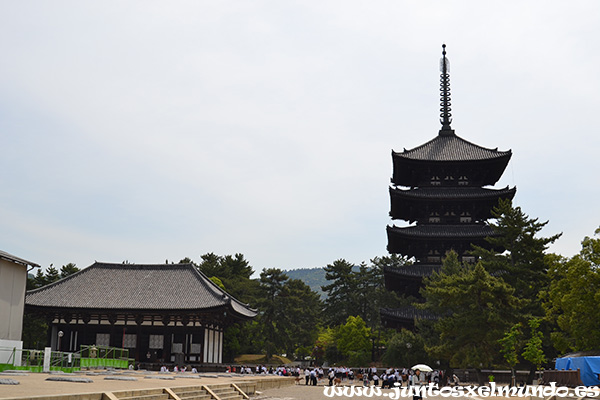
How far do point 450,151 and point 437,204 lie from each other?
5.67 metres

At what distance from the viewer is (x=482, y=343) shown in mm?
33719

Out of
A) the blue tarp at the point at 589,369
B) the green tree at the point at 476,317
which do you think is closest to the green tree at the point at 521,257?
the green tree at the point at 476,317

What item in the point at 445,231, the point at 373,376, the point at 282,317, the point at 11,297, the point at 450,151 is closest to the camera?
the point at 11,297

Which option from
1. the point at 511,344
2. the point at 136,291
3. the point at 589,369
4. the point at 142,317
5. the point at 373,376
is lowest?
the point at 373,376

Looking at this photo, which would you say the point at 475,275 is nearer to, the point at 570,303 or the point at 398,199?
the point at 570,303

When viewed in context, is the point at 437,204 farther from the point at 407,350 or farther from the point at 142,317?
the point at 142,317

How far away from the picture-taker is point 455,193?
1852 inches

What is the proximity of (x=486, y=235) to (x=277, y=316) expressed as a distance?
3889 centimetres

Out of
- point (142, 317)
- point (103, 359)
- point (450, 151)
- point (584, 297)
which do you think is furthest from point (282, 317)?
point (584, 297)

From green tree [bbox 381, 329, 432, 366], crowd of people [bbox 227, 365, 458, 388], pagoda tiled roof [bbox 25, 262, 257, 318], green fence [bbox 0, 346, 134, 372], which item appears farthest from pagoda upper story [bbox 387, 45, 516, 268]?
green fence [bbox 0, 346, 134, 372]

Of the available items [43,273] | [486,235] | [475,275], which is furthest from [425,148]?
[43,273]

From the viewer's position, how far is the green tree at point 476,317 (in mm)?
33250

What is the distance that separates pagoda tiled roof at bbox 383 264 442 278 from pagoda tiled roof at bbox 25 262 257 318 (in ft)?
43.7

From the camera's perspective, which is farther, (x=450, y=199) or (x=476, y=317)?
(x=450, y=199)
